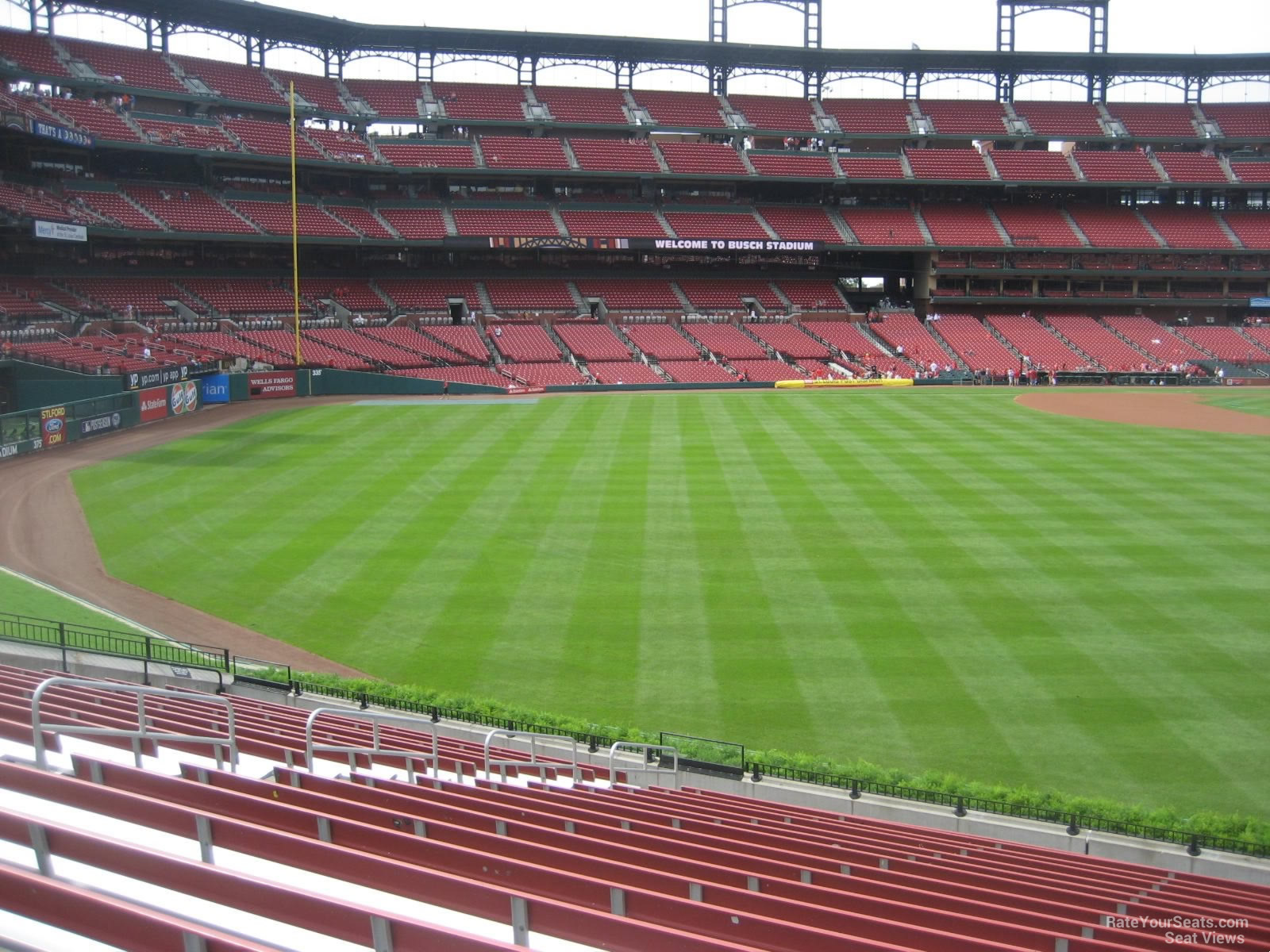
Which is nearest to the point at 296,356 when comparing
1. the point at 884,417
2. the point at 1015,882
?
the point at 884,417

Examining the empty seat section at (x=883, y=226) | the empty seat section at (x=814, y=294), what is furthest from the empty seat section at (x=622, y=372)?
the empty seat section at (x=883, y=226)

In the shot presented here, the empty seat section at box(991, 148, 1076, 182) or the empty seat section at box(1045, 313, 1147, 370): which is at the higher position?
the empty seat section at box(991, 148, 1076, 182)

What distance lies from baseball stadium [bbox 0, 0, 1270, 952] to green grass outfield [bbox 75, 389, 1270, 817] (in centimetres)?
15

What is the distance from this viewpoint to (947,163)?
81062 mm

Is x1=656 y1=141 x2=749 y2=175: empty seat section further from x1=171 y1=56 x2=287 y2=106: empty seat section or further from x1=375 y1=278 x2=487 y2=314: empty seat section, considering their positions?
x1=171 y1=56 x2=287 y2=106: empty seat section

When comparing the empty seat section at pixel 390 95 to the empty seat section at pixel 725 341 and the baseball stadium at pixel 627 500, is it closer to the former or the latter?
the baseball stadium at pixel 627 500

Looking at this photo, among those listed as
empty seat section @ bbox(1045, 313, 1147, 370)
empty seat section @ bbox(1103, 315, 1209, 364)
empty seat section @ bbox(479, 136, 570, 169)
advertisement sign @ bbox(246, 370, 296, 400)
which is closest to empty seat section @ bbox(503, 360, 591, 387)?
advertisement sign @ bbox(246, 370, 296, 400)

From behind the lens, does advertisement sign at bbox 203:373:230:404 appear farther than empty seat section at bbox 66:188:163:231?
No

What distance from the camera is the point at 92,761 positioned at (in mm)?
6090

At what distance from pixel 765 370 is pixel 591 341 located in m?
11.8

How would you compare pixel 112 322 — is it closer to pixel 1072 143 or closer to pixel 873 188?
pixel 873 188

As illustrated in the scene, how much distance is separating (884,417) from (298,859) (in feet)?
155

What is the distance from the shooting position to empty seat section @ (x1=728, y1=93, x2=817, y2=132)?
8212 cm

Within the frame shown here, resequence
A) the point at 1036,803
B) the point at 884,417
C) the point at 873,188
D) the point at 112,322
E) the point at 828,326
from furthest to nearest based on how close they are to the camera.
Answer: the point at 873,188, the point at 828,326, the point at 112,322, the point at 884,417, the point at 1036,803
